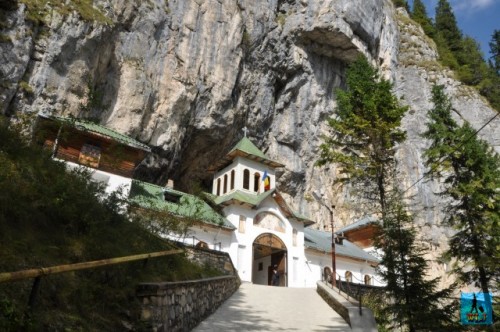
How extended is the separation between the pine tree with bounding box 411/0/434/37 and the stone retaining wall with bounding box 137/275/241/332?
73.8 metres

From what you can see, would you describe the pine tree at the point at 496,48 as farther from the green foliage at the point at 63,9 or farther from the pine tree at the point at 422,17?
the green foliage at the point at 63,9

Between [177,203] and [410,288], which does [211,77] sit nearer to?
[177,203]

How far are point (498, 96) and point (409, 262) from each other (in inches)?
2270

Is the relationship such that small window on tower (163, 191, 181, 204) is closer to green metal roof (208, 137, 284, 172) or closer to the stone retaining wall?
green metal roof (208, 137, 284, 172)

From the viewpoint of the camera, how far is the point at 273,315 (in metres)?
12.5

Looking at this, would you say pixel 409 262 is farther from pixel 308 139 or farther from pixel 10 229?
pixel 308 139

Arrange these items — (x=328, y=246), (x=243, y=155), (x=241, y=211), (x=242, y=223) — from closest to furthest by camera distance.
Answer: (x=242, y=223)
(x=241, y=211)
(x=328, y=246)
(x=243, y=155)

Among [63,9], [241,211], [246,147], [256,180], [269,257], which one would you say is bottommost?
[269,257]

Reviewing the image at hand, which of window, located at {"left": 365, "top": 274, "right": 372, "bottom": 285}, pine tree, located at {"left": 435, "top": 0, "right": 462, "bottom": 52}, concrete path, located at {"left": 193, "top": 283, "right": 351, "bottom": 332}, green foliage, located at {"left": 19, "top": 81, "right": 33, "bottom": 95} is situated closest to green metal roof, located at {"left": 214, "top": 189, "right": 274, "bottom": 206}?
concrete path, located at {"left": 193, "top": 283, "right": 351, "bottom": 332}

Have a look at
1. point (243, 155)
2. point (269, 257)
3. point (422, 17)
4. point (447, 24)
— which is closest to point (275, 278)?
point (269, 257)

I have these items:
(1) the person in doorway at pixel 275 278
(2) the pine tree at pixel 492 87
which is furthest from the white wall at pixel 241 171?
(2) the pine tree at pixel 492 87

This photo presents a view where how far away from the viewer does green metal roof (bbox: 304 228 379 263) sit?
30828 mm

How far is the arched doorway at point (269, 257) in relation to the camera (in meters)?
28.2

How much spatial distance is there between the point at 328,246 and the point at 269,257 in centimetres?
509
